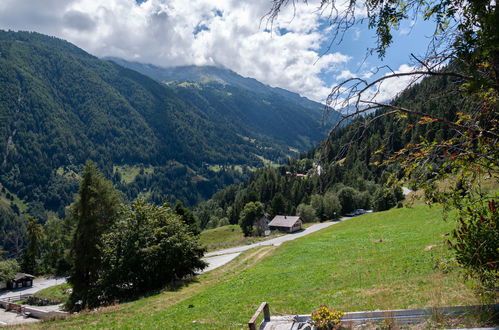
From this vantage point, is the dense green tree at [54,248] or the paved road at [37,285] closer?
the paved road at [37,285]

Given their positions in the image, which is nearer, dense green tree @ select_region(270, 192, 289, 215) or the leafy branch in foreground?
the leafy branch in foreground

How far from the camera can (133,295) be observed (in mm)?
26625

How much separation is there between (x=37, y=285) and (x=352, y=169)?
10710cm

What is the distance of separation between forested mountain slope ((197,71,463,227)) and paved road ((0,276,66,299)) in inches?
2094

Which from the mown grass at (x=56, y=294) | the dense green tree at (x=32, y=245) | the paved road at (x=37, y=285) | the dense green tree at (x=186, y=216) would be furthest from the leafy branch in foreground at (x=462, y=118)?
the dense green tree at (x=32, y=245)

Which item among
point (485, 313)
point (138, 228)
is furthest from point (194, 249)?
point (485, 313)

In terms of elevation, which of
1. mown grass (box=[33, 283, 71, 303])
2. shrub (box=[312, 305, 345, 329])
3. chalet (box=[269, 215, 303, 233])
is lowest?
mown grass (box=[33, 283, 71, 303])

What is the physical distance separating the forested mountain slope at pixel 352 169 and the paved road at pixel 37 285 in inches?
2094

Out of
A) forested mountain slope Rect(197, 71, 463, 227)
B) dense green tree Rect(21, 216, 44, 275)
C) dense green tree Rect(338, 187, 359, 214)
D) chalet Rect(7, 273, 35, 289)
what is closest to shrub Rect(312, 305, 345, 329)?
forested mountain slope Rect(197, 71, 463, 227)

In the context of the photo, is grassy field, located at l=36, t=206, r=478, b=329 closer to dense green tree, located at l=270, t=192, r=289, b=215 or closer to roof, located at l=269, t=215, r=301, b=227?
roof, located at l=269, t=215, r=301, b=227

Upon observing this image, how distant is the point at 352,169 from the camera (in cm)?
12875

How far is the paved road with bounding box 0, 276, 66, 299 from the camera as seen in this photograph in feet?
202

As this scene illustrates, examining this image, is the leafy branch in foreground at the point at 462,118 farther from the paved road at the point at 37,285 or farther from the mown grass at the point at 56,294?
the paved road at the point at 37,285

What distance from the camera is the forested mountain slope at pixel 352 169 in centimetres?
636
